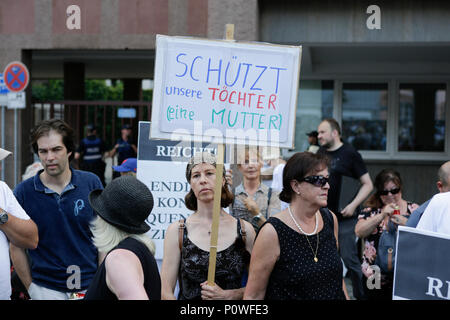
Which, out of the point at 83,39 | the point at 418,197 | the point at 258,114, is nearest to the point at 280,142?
the point at 258,114

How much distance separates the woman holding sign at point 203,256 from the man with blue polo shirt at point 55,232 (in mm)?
628

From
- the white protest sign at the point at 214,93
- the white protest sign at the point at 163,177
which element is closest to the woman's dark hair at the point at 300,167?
the white protest sign at the point at 214,93

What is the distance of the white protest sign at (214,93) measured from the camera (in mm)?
3430

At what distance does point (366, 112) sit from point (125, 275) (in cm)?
979

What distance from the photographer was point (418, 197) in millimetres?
10953

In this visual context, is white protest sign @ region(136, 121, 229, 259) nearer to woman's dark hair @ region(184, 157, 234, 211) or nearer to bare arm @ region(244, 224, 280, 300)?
woman's dark hair @ region(184, 157, 234, 211)

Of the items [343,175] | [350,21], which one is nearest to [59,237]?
[343,175]

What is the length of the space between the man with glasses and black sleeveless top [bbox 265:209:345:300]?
366 cm

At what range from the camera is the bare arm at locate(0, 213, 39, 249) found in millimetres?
3264

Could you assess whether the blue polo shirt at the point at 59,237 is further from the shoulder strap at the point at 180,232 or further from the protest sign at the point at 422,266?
the protest sign at the point at 422,266

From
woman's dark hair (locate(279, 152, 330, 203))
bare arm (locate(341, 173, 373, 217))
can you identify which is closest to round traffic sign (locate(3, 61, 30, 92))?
bare arm (locate(341, 173, 373, 217))

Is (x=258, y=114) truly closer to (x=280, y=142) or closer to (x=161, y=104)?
(x=280, y=142)

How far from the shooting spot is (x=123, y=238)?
248 centimetres
